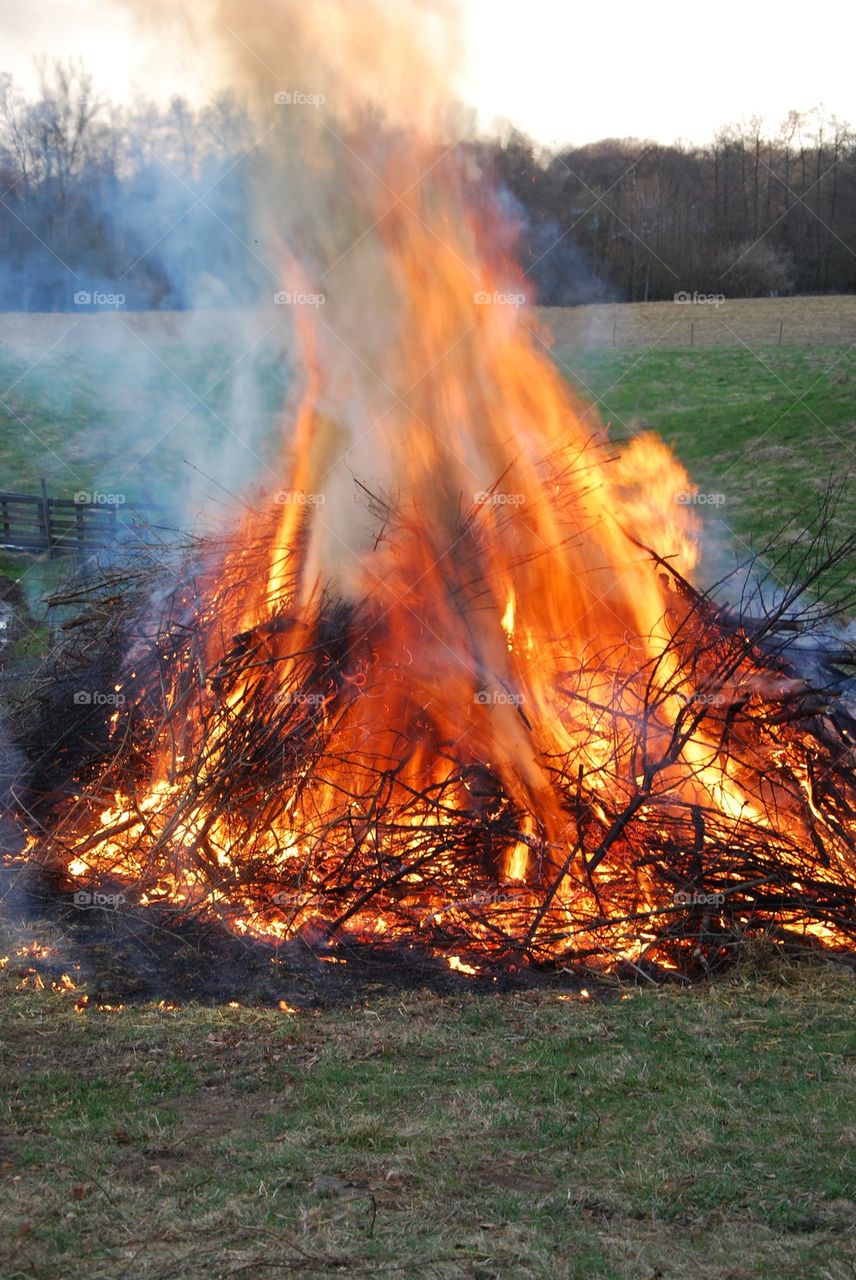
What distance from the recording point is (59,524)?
22609 mm

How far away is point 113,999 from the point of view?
6.96 meters

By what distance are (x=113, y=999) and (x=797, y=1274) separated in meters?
4.18

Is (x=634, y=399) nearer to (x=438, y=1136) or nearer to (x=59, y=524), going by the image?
(x=59, y=524)

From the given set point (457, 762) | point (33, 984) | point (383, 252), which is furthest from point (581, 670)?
point (33, 984)

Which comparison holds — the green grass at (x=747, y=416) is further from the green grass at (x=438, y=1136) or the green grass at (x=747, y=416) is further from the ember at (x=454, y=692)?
the green grass at (x=438, y=1136)

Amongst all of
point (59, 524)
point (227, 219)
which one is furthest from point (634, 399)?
point (227, 219)

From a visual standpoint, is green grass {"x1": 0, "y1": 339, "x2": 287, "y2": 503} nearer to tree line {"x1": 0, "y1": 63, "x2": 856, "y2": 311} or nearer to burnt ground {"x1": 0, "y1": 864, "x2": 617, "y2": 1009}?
tree line {"x1": 0, "y1": 63, "x2": 856, "y2": 311}

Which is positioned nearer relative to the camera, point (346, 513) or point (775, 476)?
point (346, 513)

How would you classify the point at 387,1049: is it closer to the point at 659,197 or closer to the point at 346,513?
the point at 346,513

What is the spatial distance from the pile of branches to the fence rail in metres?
11.7

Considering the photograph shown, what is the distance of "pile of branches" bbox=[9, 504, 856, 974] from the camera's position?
7.77 metres

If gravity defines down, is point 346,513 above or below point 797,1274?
above

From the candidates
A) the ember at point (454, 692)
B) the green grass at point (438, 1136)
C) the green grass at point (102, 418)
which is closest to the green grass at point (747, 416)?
the green grass at point (102, 418)

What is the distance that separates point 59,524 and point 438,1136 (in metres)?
19.2
